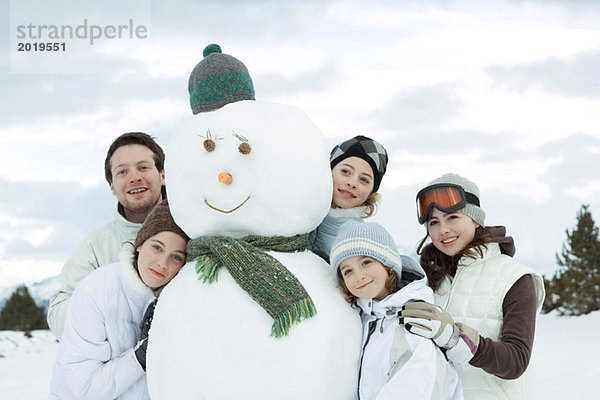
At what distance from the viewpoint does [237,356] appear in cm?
234

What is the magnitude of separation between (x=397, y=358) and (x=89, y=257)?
216 cm

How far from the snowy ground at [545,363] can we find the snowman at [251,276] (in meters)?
3.60

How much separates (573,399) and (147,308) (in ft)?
20.2

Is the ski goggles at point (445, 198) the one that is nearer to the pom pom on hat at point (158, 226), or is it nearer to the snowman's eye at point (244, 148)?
the snowman's eye at point (244, 148)

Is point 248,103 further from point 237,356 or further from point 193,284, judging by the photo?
point 237,356

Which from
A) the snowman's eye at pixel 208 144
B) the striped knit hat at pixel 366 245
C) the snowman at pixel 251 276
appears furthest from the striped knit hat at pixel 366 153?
the snowman's eye at pixel 208 144

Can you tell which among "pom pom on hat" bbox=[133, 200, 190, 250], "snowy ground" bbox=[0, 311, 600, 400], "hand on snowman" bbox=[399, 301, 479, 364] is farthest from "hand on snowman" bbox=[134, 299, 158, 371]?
"snowy ground" bbox=[0, 311, 600, 400]

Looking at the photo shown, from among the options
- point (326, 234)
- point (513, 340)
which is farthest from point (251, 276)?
point (513, 340)

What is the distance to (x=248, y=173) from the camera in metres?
2.48

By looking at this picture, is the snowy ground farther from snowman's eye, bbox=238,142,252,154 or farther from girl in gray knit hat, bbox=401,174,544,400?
snowman's eye, bbox=238,142,252,154

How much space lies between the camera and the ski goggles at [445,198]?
3.00m

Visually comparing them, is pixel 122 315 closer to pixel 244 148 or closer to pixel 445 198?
pixel 244 148

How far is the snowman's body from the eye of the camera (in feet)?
7.73

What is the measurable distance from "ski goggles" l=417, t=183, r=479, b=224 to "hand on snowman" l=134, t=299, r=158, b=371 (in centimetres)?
144
